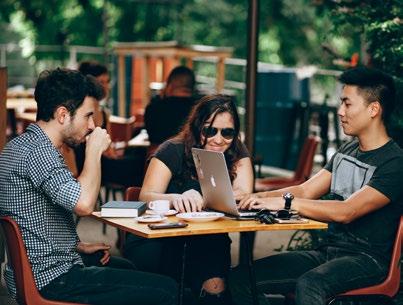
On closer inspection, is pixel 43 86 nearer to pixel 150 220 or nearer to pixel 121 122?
pixel 150 220

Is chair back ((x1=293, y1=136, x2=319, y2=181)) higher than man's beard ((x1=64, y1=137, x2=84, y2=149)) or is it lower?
lower

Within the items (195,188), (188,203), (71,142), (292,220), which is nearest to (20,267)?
(71,142)

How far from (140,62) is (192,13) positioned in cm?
1304

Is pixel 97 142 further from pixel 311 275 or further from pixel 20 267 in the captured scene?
pixel 311 275

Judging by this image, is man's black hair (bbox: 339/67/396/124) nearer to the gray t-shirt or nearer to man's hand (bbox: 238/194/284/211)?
the gray t-shirt

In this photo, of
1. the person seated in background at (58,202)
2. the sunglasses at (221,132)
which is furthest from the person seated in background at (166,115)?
the person seated in background at (58,202)

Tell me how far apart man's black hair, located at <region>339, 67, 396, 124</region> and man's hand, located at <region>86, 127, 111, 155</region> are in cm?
134

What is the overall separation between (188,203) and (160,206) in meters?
0.16

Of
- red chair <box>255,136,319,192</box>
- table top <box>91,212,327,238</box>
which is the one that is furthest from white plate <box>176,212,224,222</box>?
red chair <box>255,136,319,192</box>

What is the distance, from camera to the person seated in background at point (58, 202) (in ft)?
14.7

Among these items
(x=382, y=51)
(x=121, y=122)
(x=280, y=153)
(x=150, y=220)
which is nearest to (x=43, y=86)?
(x=150, y=220)

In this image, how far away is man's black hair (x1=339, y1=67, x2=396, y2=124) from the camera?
5.30 metres

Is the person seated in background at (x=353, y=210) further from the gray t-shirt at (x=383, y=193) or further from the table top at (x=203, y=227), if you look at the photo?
the table top at (x=203, y=227)

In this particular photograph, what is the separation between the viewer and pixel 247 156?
5.79m
